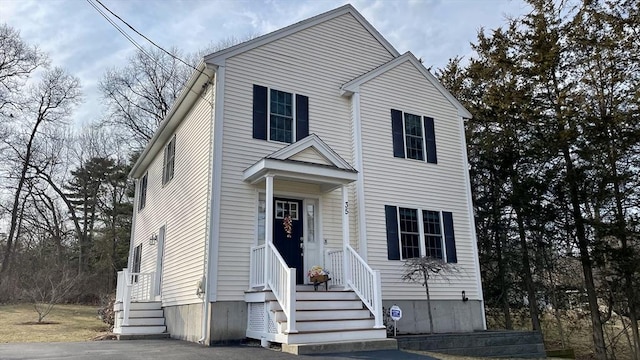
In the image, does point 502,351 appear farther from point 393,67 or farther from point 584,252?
point 393,67

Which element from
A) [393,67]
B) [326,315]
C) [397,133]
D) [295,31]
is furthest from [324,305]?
[393,67]

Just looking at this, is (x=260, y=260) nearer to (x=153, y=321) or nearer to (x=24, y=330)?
(x=153, y=321)

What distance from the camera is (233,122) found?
890 cm

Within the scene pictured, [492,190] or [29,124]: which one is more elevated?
[29,124]

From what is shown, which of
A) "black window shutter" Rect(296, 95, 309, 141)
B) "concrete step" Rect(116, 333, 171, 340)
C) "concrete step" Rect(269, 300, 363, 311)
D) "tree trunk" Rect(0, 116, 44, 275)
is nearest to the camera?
"concrete step" Rect(269, 300, 363, 311)

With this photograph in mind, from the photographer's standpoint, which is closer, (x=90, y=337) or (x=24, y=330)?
(x=90, y=337)

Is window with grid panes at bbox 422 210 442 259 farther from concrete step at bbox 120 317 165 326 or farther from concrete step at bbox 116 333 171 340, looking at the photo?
concrete step at bbox 120 317 165 326

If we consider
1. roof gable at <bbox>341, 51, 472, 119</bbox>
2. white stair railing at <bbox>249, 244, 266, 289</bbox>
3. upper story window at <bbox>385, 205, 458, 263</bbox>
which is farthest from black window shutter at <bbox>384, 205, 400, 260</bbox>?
white stair railing at <bbox>249, 244, 266, 289</bbox>

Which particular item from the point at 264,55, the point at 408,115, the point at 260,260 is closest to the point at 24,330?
the point at 260,260

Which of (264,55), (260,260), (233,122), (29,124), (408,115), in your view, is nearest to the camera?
(260,260)

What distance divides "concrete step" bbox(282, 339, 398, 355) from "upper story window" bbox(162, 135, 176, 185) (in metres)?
6.85

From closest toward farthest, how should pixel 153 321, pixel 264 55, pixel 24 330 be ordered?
pixel 264 55 → pixel 153 321 → pixel 24 330

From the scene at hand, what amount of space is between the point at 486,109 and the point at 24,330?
15.8 metres

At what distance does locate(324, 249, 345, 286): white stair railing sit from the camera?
8.73 m
